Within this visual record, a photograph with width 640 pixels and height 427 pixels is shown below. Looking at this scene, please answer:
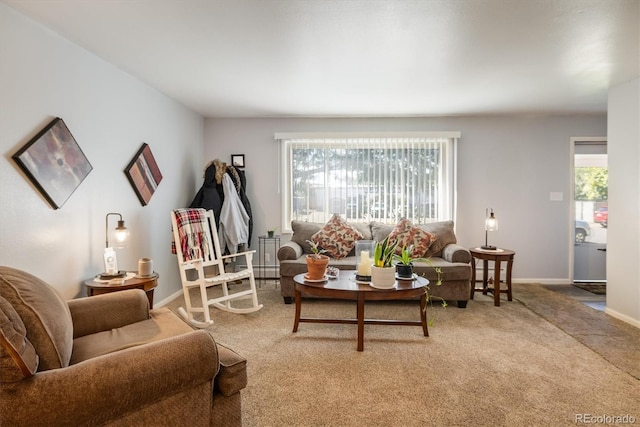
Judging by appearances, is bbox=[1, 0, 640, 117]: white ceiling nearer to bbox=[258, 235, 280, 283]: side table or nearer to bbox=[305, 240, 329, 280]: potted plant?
bbox=[305, 240, 329, 280]: potted plant

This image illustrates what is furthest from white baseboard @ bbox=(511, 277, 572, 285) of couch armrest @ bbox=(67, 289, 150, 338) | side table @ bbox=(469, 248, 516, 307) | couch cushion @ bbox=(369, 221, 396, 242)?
couch armrest @ bbox=(67, 289, 150, 338)

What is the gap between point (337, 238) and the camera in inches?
167

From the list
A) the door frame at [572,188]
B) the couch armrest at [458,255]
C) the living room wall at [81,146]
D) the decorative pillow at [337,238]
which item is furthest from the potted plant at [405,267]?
the door frame at [572,188]

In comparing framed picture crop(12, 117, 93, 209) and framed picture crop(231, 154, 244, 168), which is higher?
framed picture crop(231, 154, 244, 168)

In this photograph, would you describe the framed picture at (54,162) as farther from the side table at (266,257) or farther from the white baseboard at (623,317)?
the white baseboard at (623,317)

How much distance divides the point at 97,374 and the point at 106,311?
0.85 m

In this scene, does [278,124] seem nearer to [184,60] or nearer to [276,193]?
[276,193]

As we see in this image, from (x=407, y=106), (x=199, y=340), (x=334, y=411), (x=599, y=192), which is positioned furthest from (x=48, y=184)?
(x=599, y=192)

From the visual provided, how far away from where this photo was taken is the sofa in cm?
362

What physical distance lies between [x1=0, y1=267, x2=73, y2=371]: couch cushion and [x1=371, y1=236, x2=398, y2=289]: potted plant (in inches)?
74.3

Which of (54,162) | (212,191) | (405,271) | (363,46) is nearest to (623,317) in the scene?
(405,271)

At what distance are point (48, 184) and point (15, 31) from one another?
0.91m

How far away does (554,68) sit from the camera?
305 cm

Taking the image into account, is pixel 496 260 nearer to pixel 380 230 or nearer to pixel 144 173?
pixel 380 230
